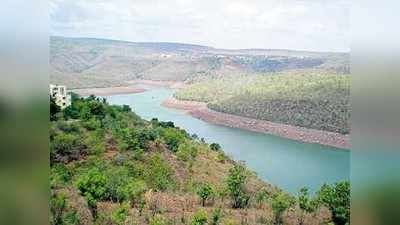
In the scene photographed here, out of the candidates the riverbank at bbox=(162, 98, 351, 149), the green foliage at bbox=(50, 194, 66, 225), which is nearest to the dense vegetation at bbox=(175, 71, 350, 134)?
the riverbank at bbox=(162, 98, 351, 149)

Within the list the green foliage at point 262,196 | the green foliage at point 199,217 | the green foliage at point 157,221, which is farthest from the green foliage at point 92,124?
the green foliage at point 262,196

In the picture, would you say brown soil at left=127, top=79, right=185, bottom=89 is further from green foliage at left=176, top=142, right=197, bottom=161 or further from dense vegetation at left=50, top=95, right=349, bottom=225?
green foliage at left=176, top=142, right=197, bottom=161

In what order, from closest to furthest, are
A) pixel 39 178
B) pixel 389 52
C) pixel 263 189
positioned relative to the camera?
pixel 389 52, pixel 39 178, pixel 263 189

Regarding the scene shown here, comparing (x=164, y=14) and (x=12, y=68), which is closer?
(x=12, y=68)

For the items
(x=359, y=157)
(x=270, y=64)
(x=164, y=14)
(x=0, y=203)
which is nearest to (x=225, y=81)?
(x=270, y=64)

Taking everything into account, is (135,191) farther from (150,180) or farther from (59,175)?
(59,175)

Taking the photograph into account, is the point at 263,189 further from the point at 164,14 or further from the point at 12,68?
the point at 12,68
